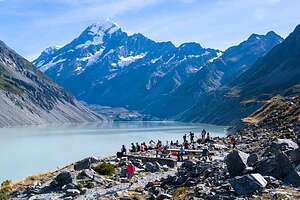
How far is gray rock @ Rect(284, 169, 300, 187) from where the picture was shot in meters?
25.8

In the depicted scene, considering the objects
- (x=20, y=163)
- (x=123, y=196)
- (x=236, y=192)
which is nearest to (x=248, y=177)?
(x=236, y=192)

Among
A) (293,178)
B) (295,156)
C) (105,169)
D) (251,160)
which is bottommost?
(105,169)

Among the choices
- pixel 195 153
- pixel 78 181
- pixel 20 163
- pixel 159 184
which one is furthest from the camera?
pixel 20 163

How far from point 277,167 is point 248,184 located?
2.78 m

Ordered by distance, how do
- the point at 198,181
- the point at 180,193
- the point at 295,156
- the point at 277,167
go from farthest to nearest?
1. the point at 198,181
2. the point at 180,193
3. the point at 295,156
4. the point at 277,167

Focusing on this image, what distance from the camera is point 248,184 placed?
25672 mm

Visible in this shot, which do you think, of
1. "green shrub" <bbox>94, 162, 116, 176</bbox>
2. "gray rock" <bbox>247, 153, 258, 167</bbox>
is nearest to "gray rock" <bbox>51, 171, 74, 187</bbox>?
"green shrub" <bbox>94, 162, 116, 176</bbox>

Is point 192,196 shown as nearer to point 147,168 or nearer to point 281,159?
point 281,159

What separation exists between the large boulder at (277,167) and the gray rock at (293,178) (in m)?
0.56

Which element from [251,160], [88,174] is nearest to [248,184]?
[251,160]

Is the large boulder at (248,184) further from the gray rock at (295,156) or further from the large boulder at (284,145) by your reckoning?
the large boulder at (284,145)

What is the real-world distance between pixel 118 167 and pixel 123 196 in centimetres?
1985

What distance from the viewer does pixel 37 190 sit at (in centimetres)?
4328

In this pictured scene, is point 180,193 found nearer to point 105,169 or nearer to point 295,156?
point 295,156
